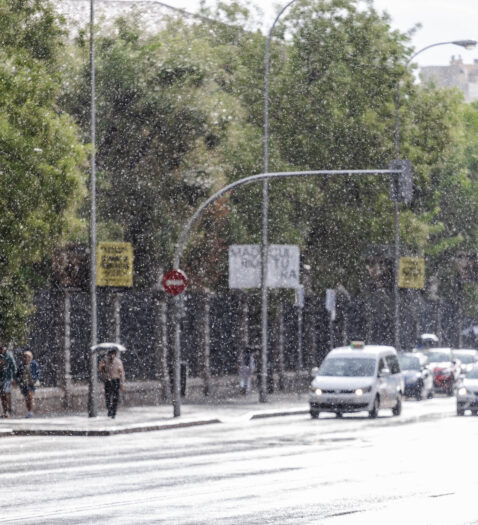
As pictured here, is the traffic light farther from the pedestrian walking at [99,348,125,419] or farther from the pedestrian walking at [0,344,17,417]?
the pedestrian walking at [0,344,17,417]

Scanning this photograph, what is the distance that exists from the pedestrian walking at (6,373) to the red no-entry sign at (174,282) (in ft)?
13.0

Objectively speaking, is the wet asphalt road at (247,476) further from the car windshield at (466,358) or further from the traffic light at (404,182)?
the car windshield at (466,358)

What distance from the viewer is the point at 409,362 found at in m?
50.6

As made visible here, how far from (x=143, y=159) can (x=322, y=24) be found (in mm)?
12851

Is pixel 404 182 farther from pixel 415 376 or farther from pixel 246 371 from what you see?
pixel 415 376

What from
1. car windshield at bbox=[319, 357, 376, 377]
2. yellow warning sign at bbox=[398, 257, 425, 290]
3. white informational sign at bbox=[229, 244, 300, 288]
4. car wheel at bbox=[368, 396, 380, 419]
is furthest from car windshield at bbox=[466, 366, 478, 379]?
yellow warning sign at bbox=[398, 257, 425, 290]

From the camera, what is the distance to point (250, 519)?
572 inches

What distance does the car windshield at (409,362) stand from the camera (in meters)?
50.2

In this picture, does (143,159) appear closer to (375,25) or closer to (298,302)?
(298,302)

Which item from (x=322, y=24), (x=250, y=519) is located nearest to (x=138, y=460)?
(x=250, y=519)

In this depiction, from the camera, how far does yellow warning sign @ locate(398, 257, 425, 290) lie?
186ft

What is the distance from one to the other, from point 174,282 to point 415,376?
15889 millimetres

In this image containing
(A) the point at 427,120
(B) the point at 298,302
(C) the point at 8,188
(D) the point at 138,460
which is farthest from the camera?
(A) the point at 427,120

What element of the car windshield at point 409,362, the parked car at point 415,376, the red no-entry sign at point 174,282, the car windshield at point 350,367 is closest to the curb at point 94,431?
the red no-entry sign at point 174,282
